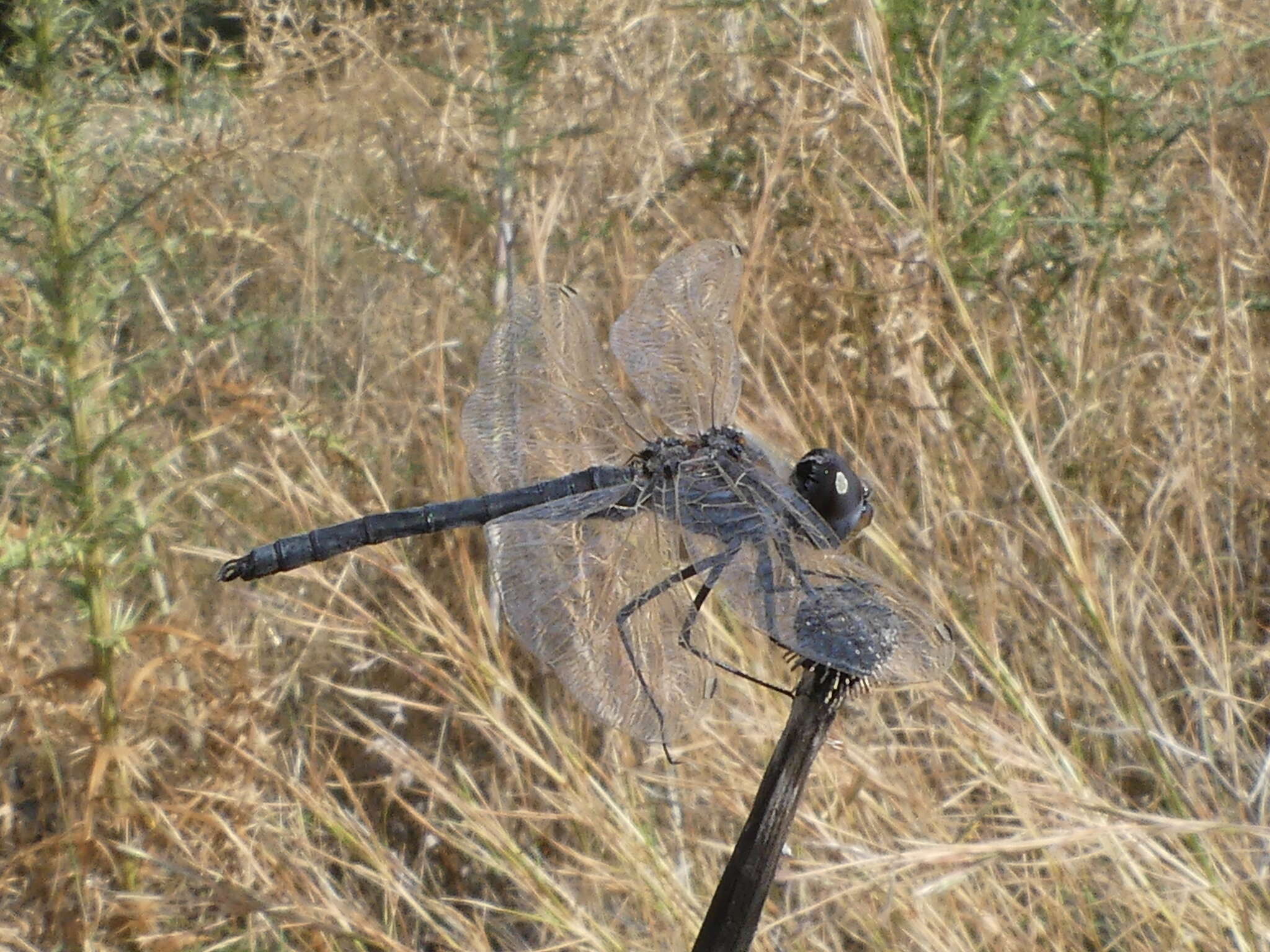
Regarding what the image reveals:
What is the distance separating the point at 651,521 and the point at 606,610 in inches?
4.5

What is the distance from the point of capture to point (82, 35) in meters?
1.83

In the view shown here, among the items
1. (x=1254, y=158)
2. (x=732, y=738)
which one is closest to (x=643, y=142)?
(x=1254, y=158)

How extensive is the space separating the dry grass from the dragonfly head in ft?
1.10

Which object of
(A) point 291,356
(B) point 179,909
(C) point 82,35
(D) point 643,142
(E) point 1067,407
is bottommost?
(B) point 179,909

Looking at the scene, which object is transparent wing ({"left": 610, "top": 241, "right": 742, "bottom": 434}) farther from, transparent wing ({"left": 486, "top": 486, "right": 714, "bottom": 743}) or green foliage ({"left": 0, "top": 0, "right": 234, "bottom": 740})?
green foliage ({"left": 0, "top": 0, "right": 234, "bottom": 740})

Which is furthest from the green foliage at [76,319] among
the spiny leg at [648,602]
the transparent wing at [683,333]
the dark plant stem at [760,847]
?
the dark plant stem at [760,847]

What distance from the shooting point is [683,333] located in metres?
1.68

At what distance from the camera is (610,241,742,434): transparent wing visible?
5.41 ft

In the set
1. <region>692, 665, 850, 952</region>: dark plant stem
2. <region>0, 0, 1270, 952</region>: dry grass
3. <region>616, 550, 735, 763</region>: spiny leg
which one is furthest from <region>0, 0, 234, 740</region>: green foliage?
<region>692, 665, 850, 952</region>: dark plant stem

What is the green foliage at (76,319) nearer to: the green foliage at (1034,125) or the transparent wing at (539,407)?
the transparent wing at (539,407)

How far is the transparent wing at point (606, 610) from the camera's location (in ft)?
4.33

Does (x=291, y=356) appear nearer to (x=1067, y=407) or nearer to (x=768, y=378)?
(x=768, y=378)

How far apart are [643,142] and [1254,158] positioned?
1327 mm

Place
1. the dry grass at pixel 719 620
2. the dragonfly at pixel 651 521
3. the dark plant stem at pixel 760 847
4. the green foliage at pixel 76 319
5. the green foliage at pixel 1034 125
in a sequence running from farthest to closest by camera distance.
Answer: the green foliage at pixel 1034 125 → the green foliage at pixel 76 319 → the dry grass at pixel 719 620 → the dragonfly at pixel 651 521 → the dark plant stem at pixel 760 847
